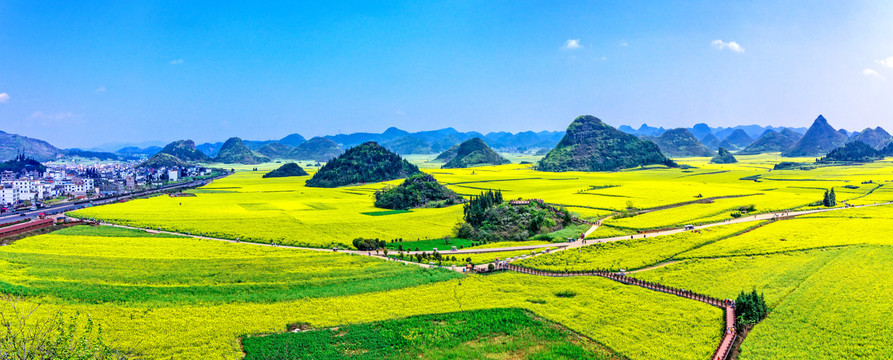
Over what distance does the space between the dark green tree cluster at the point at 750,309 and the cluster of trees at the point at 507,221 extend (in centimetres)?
3164

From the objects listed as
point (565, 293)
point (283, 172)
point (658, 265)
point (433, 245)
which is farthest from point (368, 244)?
point (283, 172)

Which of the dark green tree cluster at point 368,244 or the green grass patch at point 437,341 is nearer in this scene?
the green grass patch at point 437,341

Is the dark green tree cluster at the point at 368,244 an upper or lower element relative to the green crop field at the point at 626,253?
upper

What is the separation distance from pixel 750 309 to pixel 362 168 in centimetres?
13210

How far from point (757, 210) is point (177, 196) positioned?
4850 inches

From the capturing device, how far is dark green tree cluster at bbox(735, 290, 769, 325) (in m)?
31.4

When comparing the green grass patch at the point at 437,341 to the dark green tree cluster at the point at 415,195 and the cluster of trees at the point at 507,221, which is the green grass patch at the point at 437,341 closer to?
the cluster of trees at the point at 507,221

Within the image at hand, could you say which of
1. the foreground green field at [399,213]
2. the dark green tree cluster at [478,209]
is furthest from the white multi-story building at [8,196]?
the dark green tree cluster at [478,209]

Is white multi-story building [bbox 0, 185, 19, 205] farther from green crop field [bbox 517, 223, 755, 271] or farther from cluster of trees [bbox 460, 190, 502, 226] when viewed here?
green crop field [bbox 517, 223, 755, 271]

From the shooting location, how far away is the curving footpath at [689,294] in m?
28.6

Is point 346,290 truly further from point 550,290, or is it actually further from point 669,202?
point 669,202

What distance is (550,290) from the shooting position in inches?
1560

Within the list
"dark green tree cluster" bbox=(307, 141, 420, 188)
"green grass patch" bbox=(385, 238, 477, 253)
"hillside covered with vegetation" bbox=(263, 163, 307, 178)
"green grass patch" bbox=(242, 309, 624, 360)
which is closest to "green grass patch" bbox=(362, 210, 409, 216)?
"green grass patch" bbox=(385, 238, 477, 253)

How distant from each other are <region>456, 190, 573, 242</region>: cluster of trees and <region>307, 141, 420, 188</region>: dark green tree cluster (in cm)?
8445
